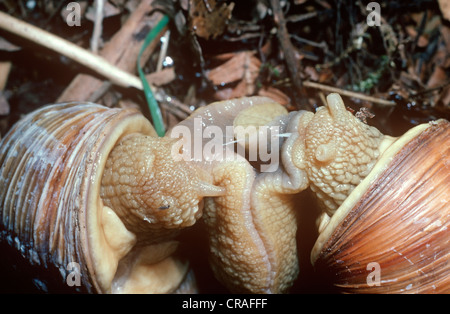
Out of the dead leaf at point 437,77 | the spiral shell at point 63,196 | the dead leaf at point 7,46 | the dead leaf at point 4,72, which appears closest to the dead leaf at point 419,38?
the dead leaf at point 437,77

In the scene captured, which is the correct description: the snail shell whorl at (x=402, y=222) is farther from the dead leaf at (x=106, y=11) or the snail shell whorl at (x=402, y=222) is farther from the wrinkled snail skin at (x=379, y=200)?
the dead leaf at (x=106, y=11)

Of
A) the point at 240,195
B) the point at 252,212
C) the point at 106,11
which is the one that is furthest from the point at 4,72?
the point at 252,212

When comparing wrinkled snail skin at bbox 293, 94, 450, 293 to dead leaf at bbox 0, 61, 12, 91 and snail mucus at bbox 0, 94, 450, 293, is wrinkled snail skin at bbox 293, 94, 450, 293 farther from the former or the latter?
dead leaf at bbox 0, 61, 12, 91

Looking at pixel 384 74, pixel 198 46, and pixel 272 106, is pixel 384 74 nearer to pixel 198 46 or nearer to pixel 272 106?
pixel 272 106

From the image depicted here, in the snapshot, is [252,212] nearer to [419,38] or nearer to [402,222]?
[402,222]

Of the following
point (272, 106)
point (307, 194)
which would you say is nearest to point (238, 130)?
point (272, 106)
